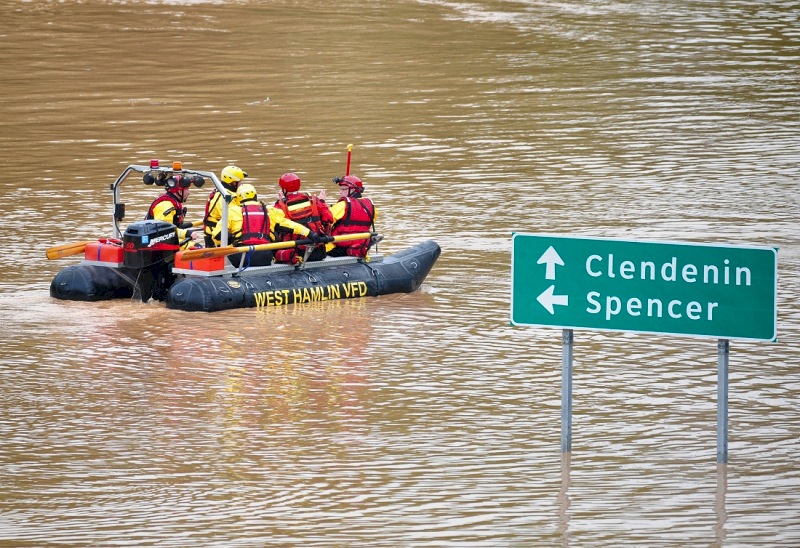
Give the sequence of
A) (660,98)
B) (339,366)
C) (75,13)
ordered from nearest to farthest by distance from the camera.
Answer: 1. (339,366)
2. (660,98)
3. (75,13)

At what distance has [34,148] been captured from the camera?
2831 cm

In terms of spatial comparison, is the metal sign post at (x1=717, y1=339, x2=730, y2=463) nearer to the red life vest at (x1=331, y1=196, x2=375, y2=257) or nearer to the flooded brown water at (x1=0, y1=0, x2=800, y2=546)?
the flooded brown water at (x1=0, y1=0, x2=800, y2=546)

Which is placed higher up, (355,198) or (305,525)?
(355,198)

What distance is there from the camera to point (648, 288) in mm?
10852

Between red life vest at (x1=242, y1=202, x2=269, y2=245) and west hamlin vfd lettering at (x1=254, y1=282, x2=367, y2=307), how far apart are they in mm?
576

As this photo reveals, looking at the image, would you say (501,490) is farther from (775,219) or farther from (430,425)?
(775,219)

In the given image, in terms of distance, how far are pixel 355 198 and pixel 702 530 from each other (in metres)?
8.89

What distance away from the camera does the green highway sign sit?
1063cm

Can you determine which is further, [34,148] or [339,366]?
[34,148]

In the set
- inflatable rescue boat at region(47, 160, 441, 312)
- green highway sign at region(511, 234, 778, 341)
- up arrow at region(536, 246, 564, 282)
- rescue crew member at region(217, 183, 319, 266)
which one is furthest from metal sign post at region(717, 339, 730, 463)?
rescue crew member at region(217, 183, 319, 266)


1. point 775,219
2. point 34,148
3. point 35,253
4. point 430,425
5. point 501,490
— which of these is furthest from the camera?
point 34,148

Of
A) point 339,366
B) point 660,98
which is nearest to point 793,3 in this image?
point 660,98

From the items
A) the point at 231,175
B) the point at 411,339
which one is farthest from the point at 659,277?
the point at 231,175

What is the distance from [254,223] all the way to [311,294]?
98cm
